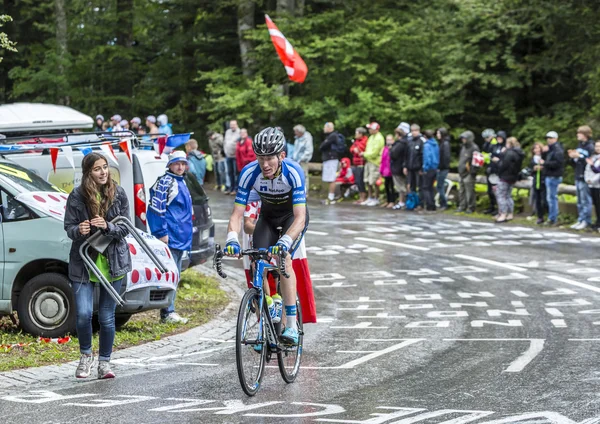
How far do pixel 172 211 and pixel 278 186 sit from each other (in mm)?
3949

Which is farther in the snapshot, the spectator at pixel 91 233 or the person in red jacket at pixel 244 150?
the person in red jacket at pixel 244 150

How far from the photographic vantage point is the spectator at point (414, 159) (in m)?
26.8

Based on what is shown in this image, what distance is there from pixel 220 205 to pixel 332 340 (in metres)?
17.3

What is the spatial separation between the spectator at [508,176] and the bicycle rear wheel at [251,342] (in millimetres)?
15927

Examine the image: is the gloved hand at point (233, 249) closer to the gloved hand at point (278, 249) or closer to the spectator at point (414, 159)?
the gloved hand at point (278, 249)

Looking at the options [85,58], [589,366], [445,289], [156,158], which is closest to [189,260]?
[156,158]

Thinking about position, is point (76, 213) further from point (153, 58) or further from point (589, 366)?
point (153, 58)

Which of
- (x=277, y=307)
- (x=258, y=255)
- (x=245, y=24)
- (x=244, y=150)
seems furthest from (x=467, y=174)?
(x=258, y=255)

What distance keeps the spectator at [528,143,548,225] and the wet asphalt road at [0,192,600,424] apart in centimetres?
389

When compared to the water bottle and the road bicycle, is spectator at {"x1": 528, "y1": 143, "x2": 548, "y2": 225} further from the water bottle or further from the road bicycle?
the road bicycle

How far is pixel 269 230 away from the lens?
32.3ft

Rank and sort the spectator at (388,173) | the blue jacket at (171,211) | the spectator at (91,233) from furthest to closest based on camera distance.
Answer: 1. the spectator at (388,173)
2. the blue jacket at (171,211)
3. the spectator at (91,233)

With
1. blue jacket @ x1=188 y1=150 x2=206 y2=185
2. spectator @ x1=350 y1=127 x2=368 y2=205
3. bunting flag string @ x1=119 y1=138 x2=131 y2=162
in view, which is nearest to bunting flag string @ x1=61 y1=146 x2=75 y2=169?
bunting flag string @ x1=119 y1=138 x2=131 y2=162

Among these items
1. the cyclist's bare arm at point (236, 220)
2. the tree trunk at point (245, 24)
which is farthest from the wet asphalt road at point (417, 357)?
the tree trunk at point (245, 24)
